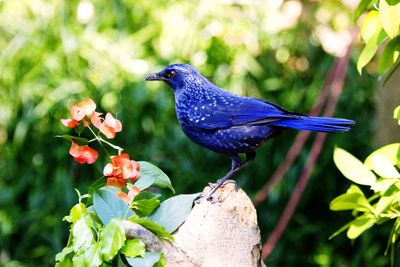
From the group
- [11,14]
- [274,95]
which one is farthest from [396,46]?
[11,14]

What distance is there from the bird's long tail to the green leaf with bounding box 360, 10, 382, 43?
0.98 feet

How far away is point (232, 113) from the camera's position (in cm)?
309

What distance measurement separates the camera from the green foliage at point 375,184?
8.20 feet

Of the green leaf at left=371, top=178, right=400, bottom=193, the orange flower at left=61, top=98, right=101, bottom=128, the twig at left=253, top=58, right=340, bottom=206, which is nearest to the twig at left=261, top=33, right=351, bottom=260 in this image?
the twig at left=253, top=58, right=340, bottom=206

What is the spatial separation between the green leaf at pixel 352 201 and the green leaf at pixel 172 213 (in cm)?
55

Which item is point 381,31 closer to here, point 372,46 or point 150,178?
point 372,46

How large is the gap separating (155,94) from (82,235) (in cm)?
383

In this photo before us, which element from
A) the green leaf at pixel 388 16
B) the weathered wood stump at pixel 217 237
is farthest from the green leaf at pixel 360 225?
the green leaf at pixel 388 16

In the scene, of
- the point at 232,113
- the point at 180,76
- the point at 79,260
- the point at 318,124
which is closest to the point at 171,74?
the point at 180,76

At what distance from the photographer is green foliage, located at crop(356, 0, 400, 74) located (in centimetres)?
238

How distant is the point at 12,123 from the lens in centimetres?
582

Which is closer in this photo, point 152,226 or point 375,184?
point 152,226

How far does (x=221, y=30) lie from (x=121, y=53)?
846 millimetres

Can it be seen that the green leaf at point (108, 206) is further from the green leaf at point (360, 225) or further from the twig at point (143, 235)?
the green leaf at point (360, 225)
